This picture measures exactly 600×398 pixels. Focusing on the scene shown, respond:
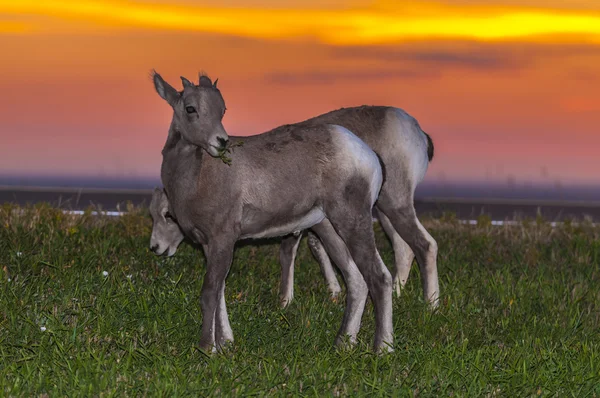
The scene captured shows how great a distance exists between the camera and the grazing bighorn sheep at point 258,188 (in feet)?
22.2

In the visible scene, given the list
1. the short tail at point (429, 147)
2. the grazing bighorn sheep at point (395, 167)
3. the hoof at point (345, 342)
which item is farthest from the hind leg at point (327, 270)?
the hoof at point (345, 342)

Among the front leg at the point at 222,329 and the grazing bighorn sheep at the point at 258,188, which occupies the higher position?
the grazing bighorn sheep at the point at 258,188

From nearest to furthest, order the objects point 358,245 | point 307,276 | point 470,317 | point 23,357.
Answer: point 23,357 < point 358,245 < point 470,317 < point 307,276

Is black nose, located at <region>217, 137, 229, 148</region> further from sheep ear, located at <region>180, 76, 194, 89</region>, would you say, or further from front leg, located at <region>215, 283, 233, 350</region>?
front leg, located at <region>215, 283, 233, 350</region>

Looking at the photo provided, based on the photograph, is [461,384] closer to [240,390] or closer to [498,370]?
[498,370]

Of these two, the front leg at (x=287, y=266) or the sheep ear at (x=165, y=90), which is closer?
the sheep ear at (x=165, y=90)

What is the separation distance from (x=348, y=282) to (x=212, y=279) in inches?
57.8

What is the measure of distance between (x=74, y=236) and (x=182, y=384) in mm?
5303

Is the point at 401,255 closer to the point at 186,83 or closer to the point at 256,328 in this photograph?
the point at 256,328

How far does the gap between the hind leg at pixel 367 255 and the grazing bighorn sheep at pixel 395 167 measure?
123cm

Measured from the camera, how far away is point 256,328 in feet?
25.7

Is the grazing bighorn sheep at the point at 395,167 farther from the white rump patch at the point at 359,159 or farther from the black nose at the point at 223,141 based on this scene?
the black nose at the point at 223,141

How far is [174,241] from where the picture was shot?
336 inches

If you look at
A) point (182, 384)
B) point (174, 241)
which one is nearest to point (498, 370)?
point (182, 384)
